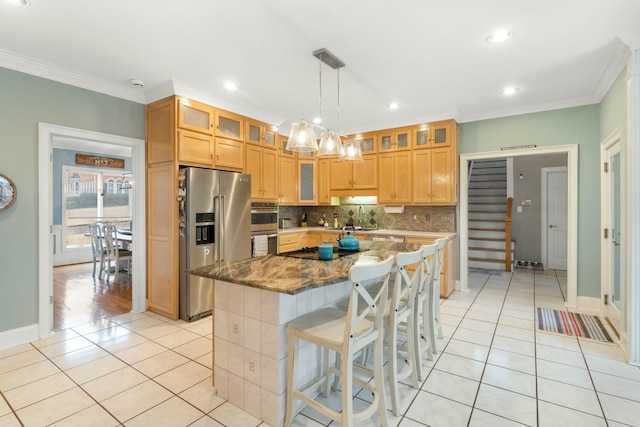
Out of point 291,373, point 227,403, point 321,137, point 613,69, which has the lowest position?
point 227,403

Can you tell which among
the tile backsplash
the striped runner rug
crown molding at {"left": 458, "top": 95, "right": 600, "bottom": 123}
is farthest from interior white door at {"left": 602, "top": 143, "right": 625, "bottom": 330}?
the tile backsplash

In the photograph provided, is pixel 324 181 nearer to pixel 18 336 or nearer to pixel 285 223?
pixel 285 223

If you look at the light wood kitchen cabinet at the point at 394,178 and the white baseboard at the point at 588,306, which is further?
the light wood kitchen cabinet at the point at 394,178

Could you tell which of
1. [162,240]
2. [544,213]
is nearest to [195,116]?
[162,240]

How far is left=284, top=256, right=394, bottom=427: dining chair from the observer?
167 cm

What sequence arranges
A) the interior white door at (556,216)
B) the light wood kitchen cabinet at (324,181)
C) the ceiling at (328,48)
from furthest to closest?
the interior white door at (556,216) → the light wood kitchen cabinet at (324,181) → the ceiling at (328,48)

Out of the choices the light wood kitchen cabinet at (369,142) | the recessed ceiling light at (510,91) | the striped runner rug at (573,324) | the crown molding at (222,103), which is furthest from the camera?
the light wood kitchen cabinet at (369,142)

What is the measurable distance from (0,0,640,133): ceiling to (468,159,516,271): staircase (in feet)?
10.6

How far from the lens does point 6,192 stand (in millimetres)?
2924

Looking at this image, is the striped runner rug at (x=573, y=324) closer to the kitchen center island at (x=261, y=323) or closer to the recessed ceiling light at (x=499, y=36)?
the kitchen center island at (x=261, y=323)

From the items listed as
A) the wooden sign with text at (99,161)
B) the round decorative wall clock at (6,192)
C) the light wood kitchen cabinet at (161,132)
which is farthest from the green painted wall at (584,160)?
the wooden sign with text at (99,161)

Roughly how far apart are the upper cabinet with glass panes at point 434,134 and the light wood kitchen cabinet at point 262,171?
7.37 ft

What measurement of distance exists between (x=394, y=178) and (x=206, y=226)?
2.99m

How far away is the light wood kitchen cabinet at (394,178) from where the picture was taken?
500 centimetres
